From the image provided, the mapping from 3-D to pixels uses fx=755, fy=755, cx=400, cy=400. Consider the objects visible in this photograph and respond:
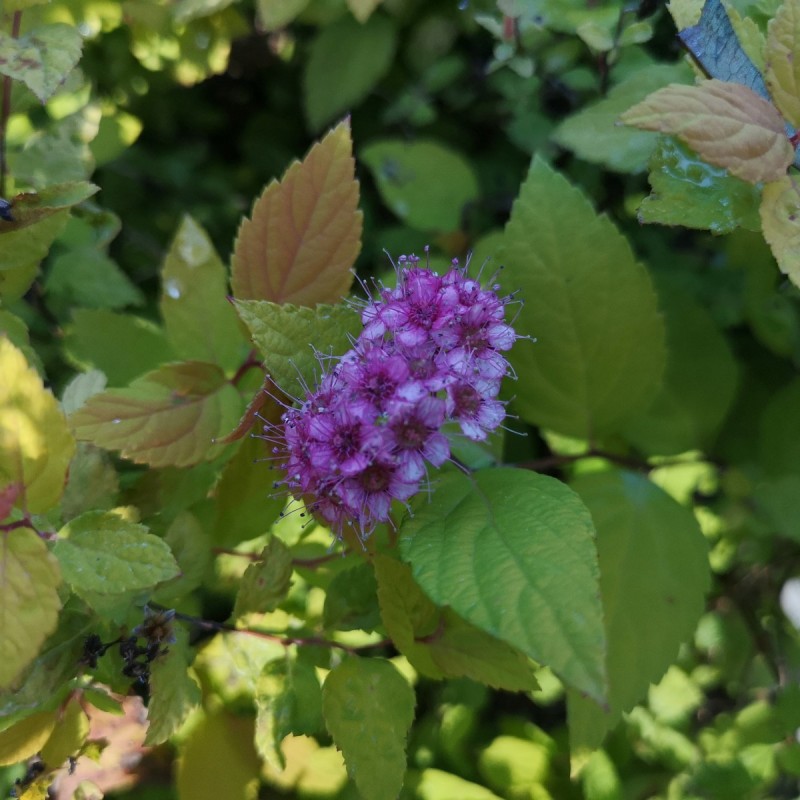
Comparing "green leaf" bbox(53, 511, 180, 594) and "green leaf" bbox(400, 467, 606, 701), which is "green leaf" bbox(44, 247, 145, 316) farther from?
"green leaf" bbox(400, 467, 606, 701)

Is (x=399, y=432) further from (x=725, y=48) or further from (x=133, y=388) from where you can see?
(x=725, y=48)

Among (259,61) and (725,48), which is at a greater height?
(725,48)

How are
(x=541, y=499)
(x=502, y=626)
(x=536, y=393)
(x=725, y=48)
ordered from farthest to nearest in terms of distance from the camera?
1. (x=536, y=393)
2. (x=725, y=48)
3. (x=541, y=499)
4. (x=502, y=626)

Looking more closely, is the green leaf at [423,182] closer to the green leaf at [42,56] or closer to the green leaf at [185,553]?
the green leaf at [42,56]

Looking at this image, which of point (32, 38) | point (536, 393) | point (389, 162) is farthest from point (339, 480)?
point (389, 162)

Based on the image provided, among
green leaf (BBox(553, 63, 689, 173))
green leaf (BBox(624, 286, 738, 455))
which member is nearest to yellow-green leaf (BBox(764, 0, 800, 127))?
green leaf (BBox(553, 63, 689, 173))

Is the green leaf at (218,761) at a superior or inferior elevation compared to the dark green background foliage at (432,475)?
inferior

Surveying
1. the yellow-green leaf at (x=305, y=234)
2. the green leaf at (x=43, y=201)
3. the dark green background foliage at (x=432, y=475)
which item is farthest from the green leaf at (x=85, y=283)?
the yellow-green leaf at (x=305, y=234)

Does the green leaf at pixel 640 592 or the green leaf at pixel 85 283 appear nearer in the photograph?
the green leaf at pixel 640 592
